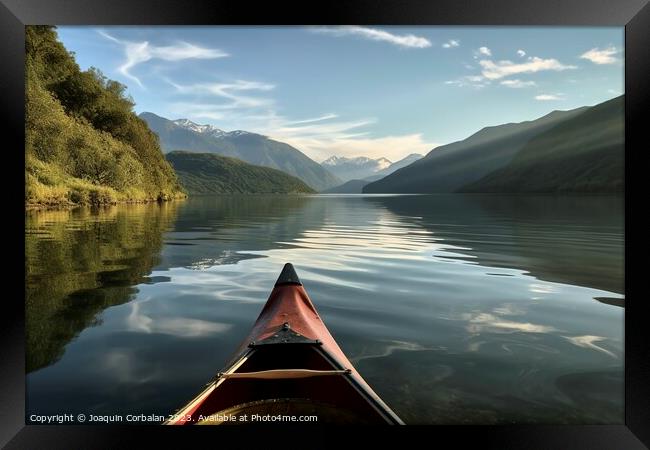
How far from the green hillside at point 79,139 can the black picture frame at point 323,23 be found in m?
15.5

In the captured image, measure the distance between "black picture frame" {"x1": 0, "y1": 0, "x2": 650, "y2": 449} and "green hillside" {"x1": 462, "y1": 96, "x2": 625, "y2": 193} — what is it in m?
118

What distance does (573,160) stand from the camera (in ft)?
432

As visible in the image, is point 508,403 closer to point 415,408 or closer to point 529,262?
point 415,408

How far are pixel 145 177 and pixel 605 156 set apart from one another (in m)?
126

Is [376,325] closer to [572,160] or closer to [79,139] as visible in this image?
[79,139]

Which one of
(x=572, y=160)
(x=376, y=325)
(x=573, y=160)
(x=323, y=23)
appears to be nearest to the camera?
(x=323, y=23)

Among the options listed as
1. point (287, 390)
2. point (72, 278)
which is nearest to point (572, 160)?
point (72, 278)

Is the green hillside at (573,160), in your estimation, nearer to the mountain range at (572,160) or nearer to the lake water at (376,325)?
the mountain range at (572,160)

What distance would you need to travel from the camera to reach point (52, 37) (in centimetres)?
5497

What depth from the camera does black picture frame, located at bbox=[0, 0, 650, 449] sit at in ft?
9.29

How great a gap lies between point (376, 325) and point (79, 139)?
4291cm

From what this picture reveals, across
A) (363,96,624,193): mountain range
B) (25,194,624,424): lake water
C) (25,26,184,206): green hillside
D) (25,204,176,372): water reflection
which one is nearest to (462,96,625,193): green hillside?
(363,96,624,193): mountain range

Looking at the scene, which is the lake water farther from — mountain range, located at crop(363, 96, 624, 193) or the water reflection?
mountain range, located at crop(363, 96, 624, 193)
